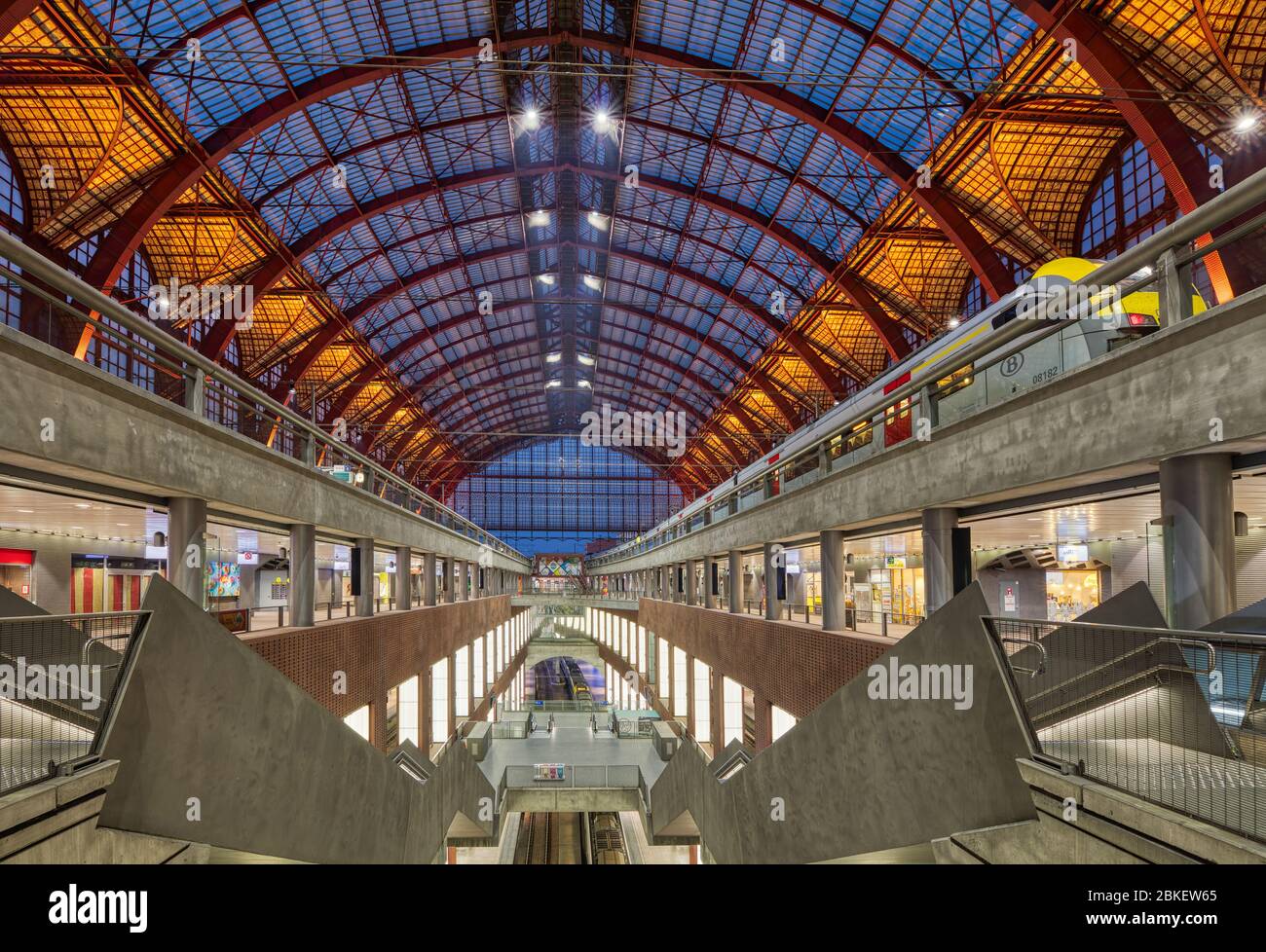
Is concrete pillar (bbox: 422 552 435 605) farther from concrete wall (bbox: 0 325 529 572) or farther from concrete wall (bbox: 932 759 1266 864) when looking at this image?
concrete wall (bbox: 932 759 1266 864)

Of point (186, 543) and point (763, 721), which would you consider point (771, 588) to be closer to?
point (763, 721)

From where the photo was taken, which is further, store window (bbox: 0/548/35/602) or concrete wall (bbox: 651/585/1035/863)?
store window (bbox: 0/548/35/602)

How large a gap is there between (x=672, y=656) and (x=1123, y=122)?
73.6 feet

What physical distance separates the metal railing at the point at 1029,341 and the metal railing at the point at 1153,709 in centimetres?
248

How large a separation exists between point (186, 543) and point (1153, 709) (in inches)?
356

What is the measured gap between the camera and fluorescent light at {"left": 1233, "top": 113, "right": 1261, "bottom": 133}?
1625cm

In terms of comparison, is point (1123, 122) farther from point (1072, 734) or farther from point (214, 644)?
point (214, 644)

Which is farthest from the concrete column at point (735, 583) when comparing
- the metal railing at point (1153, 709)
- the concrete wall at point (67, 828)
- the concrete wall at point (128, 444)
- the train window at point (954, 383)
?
the concrete wall at point (67, 828)

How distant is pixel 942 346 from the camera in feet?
44.9

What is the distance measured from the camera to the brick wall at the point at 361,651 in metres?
11.7

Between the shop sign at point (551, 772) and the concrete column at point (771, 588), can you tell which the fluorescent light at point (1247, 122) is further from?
the shop sign at point (551, 772)

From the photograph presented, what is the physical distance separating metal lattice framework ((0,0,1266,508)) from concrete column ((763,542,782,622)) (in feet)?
31.3

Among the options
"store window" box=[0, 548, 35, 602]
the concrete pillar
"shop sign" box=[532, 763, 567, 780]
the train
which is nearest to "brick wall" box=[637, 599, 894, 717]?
the train
